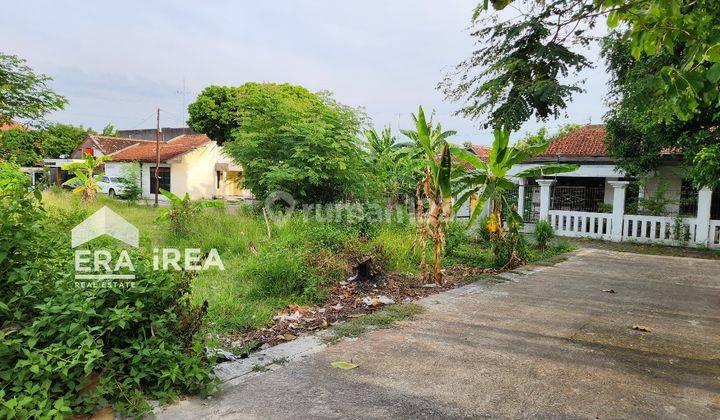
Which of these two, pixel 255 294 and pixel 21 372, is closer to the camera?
pixel 21 372

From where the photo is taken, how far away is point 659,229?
13500 mm

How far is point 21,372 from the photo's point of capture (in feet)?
8.36

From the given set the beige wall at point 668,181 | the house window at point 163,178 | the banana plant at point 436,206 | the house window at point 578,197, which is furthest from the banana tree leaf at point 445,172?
the house window at point 163,178

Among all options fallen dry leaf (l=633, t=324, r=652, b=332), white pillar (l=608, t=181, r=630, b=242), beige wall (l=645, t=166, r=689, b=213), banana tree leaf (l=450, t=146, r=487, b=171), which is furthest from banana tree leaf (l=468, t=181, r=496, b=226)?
beige wall (l=645, t=166, r=689, b=213)

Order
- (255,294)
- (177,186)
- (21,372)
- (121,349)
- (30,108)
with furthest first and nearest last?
(177,186)
(30,108)
(255,294)
(121,349)
(21,372)

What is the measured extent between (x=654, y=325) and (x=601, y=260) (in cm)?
537

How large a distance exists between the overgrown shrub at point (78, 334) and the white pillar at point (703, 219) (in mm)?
13724

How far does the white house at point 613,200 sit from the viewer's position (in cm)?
1273

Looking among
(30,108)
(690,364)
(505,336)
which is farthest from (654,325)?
(30,108)

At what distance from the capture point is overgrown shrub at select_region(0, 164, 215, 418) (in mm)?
2572

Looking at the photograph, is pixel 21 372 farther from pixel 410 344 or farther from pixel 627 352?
→ pixel 627 352

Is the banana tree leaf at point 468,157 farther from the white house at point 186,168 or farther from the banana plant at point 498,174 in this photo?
the white house at point 186,168

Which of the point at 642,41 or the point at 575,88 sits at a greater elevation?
the point at 575,88

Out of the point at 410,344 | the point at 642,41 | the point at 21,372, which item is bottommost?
the point at 410,344
